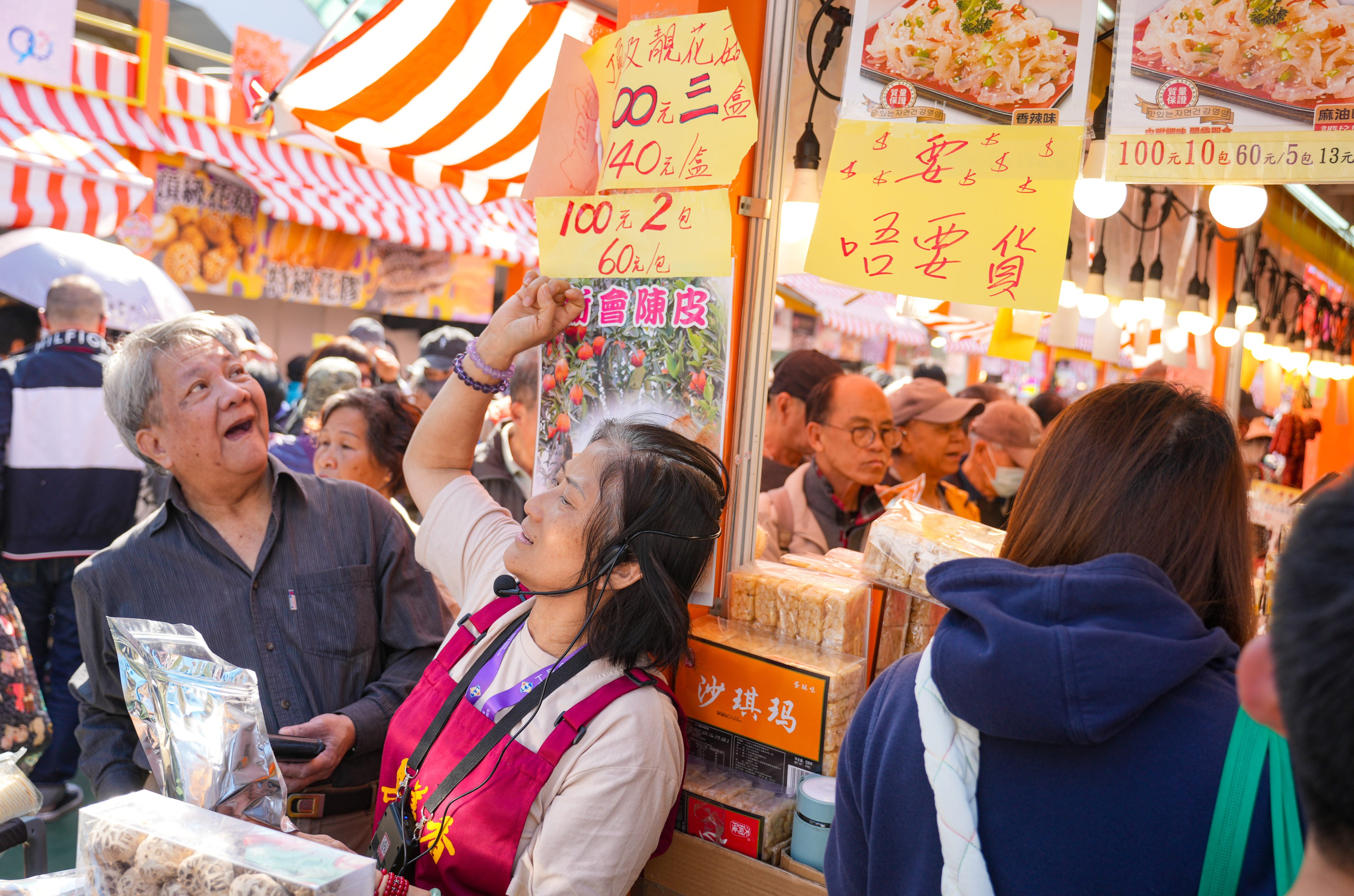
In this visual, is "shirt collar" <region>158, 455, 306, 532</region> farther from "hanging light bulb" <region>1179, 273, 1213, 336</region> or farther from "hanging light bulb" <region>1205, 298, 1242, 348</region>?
"hanging light bulb" <region>1205, 298, 1242, 348</region>

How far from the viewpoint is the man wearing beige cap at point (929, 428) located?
13.8 feet

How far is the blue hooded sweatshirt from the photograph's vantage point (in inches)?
39.1

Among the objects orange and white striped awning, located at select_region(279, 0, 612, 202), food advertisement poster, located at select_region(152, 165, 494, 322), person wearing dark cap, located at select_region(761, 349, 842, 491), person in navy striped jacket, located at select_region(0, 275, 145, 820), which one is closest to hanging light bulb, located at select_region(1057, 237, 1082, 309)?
person wearing dark cap, located at select_region(761, 349, 842, 491)

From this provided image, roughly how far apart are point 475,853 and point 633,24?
161cm

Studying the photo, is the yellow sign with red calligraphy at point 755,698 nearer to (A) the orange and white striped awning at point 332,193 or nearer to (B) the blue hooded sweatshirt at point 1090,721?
(B) the blue hooded sweatshirt at point 1090,721

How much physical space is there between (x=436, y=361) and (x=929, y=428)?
3.25 metres

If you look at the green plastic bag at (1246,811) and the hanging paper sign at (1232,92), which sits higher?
the hanging paper sign at (1232,92)

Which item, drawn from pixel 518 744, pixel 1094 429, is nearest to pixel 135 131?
pixel 518 744

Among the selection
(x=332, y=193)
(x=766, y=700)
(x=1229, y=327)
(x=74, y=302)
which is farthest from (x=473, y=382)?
(x=332, y=193)

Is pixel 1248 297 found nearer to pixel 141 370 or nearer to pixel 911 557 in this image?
pixel 911 557

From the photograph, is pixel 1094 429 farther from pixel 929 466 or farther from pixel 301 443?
pixel 301 443

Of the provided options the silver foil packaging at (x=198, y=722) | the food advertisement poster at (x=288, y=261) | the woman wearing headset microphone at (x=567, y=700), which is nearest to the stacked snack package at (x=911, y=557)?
the woman wearing headset microphone at (x=567, y=700)

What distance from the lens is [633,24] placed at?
1.88 m

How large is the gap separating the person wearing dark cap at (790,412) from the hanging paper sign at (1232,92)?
2.56m
